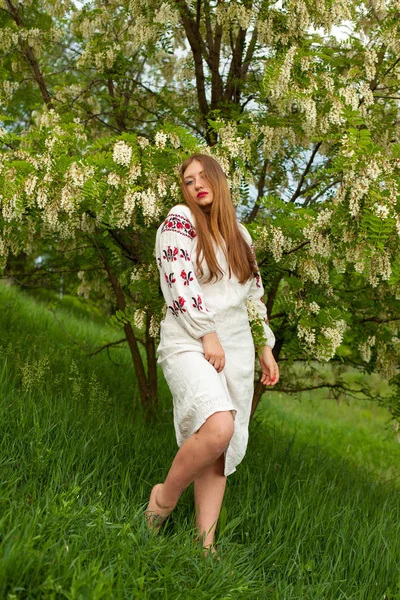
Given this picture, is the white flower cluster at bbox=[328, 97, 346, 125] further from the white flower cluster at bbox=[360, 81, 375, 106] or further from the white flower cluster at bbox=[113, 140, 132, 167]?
the white flower cluster at bbox=[113, 140, 132, 167]

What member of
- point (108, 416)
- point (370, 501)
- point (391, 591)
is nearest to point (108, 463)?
point (108, 416)

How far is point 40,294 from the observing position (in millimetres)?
14359

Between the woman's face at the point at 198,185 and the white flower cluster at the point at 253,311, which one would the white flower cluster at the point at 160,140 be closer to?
the woman's face at the point at 198,185

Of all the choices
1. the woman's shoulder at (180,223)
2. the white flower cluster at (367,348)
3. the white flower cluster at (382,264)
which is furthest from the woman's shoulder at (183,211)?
the white flower cluster at (367,348)

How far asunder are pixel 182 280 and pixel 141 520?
1249 millimetres

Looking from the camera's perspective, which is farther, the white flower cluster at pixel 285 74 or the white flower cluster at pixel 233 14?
the white flower cluster at pixel 233 14

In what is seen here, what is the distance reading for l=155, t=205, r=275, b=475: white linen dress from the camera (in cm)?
346

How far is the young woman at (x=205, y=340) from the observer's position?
3.45 meters

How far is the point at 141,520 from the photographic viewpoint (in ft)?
11.8

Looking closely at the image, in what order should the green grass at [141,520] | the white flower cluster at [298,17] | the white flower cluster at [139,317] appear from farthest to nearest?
the white flower cluster at [298,17] → the white flower cluster at [139,317] → the green grass at [141,520]

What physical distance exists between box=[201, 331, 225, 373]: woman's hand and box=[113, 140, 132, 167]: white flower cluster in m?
1.46

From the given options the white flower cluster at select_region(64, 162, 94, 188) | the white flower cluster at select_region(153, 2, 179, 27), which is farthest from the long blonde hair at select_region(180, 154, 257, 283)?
the white flower cluster at select_region(153, 2, 179, 27)

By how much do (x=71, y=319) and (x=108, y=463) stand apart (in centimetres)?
674

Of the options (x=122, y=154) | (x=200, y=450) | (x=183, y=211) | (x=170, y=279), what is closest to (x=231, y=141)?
(x=122, y=154)
